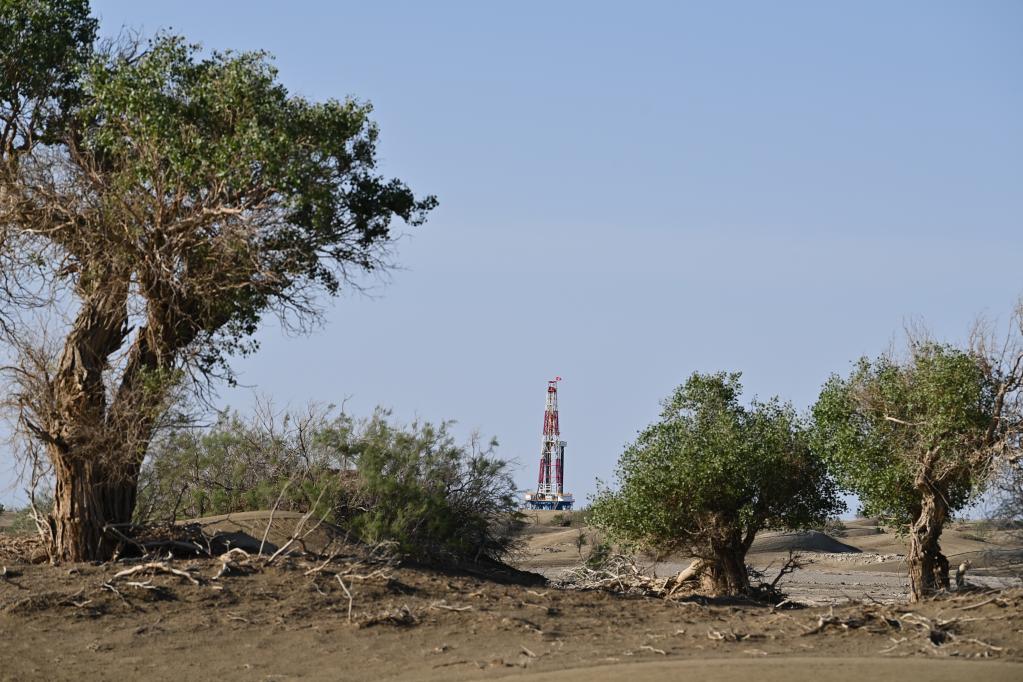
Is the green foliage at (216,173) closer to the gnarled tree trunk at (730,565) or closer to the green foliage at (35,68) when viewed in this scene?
the green foliage at (35,68)

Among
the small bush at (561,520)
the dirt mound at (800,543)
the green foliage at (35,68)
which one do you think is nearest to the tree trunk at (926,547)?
the green foliage at (35,68)

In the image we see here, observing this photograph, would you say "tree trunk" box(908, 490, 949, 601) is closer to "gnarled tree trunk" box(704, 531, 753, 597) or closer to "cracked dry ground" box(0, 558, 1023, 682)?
"gnarled tree trunk" box(704, 531, 753, 597)

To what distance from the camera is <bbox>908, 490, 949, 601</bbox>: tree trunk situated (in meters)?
20.2

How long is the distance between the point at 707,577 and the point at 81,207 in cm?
1208

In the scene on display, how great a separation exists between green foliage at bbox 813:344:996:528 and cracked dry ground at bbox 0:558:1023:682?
3444 millimetres

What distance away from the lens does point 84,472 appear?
1570 centimetres

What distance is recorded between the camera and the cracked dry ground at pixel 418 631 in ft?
40.5

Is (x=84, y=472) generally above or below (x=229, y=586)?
above

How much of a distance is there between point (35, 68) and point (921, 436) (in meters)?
14.3

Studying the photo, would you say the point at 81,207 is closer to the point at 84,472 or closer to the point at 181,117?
the point at 181,117

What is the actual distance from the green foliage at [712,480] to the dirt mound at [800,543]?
20243mm

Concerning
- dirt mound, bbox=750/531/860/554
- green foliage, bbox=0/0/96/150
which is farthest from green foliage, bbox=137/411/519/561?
dirt mound, bbox=750/531/860/554

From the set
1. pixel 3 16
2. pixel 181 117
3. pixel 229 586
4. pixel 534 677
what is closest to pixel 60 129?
pixel 3 16

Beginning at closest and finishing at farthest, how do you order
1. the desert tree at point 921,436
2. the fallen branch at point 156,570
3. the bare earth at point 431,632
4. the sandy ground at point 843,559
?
the bare earth at point 431,632 < the fallen branch at point 156,570 < the desert tree at point 921,436 < the sandy ground at point 843,559
